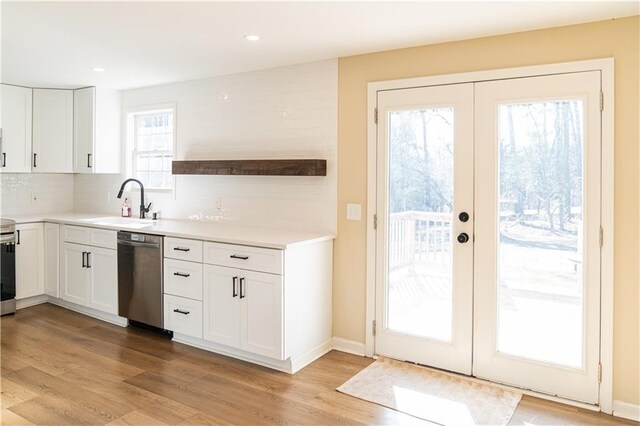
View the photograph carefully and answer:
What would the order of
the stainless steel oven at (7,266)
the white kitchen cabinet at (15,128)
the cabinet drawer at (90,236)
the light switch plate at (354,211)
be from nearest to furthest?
the light switch plate at (354,211)
the cabinet drawer at (90,236)
the stainless steel oven at (7,266)
the white kitchen cabinet at (15,128)

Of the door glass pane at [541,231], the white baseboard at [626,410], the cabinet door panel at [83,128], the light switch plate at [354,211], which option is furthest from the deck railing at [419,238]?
the cabinet door panel at [83,128]

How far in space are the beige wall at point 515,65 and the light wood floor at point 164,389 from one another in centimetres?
38

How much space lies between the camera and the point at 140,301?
4086 millimetres

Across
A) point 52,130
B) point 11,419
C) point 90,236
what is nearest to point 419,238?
Result: point 11,419

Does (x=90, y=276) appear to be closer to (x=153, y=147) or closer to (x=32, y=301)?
(x=32, y=301)

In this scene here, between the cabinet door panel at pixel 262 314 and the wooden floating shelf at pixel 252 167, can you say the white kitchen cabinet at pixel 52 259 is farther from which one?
the cabinet door panel at pixel 262 314

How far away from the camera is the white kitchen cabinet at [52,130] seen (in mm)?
5238

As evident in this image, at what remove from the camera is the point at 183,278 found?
12.4 ft

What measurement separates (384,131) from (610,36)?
1.51 meters

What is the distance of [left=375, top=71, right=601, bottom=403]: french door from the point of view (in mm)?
2881

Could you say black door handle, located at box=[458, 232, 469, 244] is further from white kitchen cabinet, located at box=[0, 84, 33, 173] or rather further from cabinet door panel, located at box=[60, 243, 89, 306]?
white kitchen cabinet, located at box=[0, 84, 33, 173]

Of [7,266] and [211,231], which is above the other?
[211,231]

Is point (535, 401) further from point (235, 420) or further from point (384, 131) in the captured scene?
point (384, 131)

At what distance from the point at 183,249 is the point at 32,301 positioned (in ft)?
7.85
